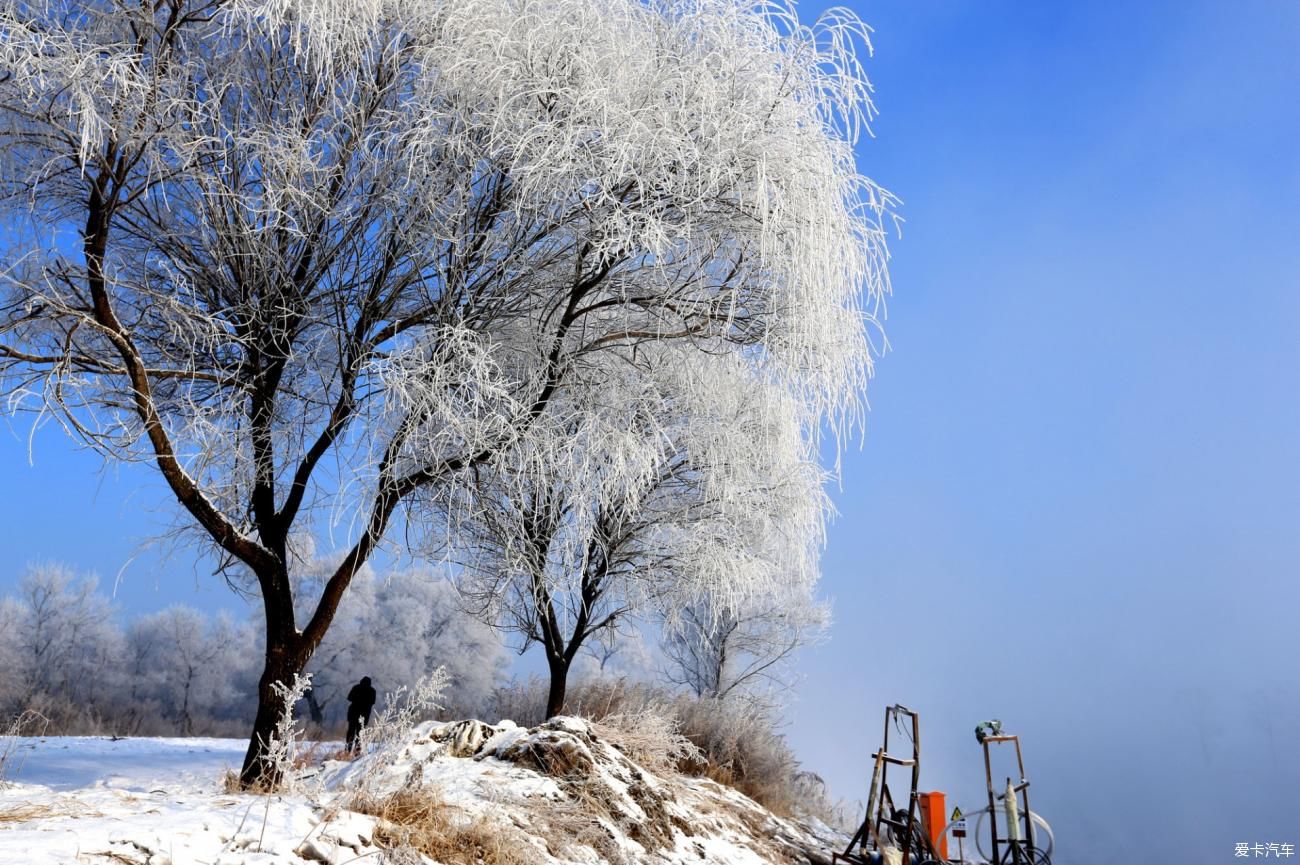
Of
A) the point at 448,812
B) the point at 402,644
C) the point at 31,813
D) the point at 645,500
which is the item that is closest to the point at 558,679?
the point at 645,500

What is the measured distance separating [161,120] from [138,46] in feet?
2.17

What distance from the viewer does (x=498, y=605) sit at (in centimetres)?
1205

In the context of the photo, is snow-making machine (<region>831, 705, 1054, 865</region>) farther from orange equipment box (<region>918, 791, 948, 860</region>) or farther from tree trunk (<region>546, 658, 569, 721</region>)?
tree trunk (<region>546, 658, 569, 721</region>)

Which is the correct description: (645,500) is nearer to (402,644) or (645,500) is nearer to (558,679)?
(558,679)

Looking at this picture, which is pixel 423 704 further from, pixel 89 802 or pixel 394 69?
pixel 394 69

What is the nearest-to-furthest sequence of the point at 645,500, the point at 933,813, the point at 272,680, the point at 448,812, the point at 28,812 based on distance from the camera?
the point at 28,812
the point at 448,812
the point at 272,680
the point at 933,813
the point at 645,500

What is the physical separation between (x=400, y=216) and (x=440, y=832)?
513 cm

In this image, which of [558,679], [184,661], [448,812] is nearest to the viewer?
[448,812]

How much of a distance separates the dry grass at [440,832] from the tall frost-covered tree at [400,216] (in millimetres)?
2905

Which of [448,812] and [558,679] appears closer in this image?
[448,812]

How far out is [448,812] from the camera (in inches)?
165

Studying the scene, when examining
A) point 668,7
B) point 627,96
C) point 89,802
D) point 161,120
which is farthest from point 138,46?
point 89,802

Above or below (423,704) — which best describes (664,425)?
above

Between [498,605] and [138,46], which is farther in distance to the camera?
[498,605]
